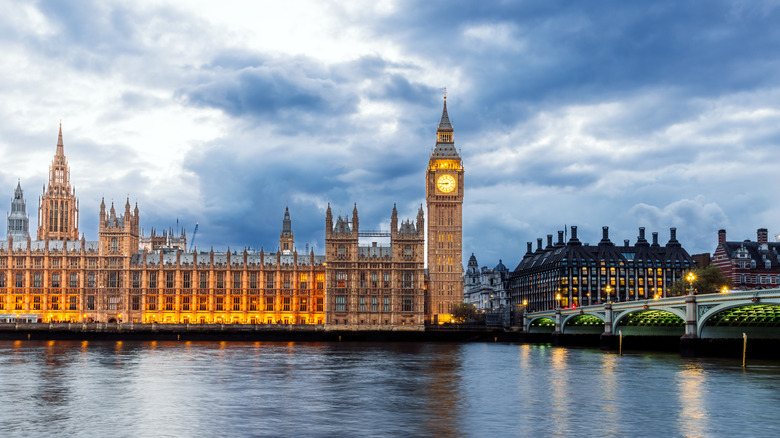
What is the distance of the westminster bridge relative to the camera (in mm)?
81312

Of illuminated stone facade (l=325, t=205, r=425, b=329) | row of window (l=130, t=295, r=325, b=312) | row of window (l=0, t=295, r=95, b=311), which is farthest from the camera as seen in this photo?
row of window (l=130, t=295, r=325, b=312)

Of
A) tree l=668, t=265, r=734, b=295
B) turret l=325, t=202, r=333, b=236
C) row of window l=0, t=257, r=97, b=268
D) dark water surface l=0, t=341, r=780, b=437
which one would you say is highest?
turret l=325, t=202, r=333, b=236

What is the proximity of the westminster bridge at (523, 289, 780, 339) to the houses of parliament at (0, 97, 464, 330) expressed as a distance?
50532mm

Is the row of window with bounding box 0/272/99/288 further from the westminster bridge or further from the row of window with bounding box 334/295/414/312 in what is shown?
the westminster bridge

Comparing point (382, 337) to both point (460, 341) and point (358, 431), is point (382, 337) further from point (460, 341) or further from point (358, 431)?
point (358, 431)

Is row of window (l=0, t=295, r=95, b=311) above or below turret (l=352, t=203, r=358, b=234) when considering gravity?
below

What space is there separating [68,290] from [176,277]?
77.9 ft

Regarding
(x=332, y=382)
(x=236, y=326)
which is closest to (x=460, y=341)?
(x=236, y=326)

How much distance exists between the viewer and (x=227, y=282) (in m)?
186

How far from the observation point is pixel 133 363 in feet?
285

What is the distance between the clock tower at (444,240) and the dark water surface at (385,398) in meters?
99.1

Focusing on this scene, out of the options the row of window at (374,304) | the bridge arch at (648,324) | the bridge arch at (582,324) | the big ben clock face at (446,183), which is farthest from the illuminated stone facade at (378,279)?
the bridge arch at (648,324)

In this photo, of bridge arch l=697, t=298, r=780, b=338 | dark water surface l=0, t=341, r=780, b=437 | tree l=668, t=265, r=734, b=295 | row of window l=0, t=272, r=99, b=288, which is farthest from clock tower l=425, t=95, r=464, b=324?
dark water surface l=0, t=341, r=780, b=437

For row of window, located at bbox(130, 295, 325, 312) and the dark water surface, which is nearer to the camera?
the dark water surface
